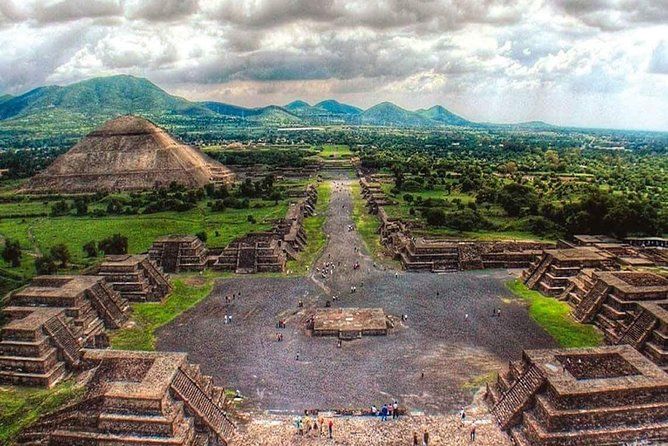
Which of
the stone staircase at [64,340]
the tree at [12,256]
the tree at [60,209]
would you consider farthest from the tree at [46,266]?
the tree at [60,209]

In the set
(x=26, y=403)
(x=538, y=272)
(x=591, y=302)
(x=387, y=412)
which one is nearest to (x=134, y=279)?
(x=26, y=403)

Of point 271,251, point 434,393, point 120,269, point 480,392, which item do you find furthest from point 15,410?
point 271,251

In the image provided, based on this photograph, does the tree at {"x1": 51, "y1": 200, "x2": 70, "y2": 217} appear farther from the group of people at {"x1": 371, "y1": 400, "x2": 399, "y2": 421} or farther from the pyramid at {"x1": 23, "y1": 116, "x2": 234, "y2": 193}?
the group of people at {"x1": 371, "y1": 400, "x2": 399, "y2": 421}

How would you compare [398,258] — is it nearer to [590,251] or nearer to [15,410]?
[590,251]

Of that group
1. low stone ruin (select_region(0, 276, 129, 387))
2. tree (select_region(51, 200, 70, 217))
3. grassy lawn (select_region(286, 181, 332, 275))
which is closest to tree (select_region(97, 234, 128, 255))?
low stone ruin (select_region(0, 276, 129, 387))

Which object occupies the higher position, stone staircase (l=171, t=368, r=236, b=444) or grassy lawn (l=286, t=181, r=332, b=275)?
stone staircase (l=171, t=368, r=236, b=444)

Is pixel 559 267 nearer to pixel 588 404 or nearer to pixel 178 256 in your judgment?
pixel 588 404

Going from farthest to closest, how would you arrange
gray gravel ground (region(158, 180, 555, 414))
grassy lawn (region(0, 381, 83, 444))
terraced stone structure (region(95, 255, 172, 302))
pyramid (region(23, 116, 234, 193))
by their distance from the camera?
pyramid (region(23, 116, 234, 193)) → terraced stone structure (region(95, 255, 172, 302)) → gray gravel ground (region(158, 180, 555, 414)) → grassy lawn (region(0, 381, 83, 444))
